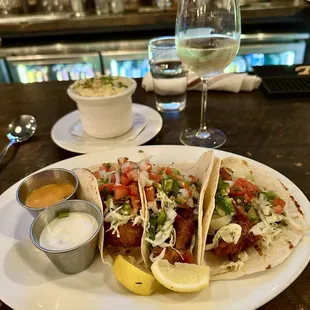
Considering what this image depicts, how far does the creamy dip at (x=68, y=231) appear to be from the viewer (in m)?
1.21

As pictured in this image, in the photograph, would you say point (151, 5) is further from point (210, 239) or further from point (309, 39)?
point (210, 239)

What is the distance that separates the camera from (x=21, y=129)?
2.08 metres

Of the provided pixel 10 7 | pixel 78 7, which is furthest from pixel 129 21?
pixel 10 7

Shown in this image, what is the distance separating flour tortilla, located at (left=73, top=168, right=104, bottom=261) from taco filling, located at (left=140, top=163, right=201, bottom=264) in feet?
0.58

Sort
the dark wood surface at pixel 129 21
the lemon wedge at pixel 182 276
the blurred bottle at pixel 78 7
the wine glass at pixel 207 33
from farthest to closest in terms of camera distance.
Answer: the blurred bottle at pixel 78 7 < the dark wood surface at pixel 129 21 < the wine glass at pixel 207 33 < the lemon wedge at pixel 182 276

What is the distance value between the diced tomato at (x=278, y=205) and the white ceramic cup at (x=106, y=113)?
0.93 meters

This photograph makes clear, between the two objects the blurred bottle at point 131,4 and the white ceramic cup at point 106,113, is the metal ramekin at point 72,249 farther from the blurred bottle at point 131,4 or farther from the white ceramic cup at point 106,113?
the blurred bottle at point 131,4

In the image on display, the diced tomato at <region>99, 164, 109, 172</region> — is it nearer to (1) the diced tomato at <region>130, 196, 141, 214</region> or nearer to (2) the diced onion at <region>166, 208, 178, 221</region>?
(1) the diced tomato at <region>130, 196, 141, 214</region>

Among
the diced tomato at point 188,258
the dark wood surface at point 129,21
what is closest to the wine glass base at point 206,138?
the diced tomato at point 188,258

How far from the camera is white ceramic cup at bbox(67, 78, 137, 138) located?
183 centimetres

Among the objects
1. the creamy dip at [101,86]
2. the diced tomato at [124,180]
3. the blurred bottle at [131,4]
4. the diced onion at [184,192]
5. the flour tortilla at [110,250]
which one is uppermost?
the creamy dip at [101,86]

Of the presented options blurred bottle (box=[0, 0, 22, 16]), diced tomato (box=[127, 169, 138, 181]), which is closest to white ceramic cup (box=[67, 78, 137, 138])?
diced tomato (box=[127, 169, 138, 181])

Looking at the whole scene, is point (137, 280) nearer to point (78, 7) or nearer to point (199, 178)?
point (199, 178)

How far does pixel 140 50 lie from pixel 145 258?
12.2 ft
